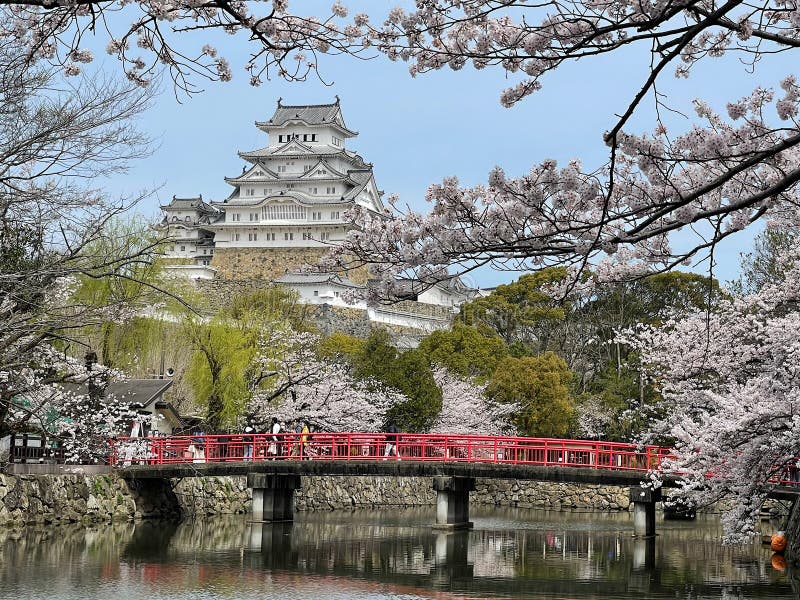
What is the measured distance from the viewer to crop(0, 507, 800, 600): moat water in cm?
1444

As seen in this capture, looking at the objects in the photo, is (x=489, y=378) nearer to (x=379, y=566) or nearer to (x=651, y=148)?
(x=379, y=566)

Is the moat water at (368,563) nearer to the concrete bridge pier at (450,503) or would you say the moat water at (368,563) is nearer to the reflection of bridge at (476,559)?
the reflection of bridge at (476,559)

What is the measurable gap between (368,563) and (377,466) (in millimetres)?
5461

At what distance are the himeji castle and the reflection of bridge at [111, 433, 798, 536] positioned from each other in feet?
101

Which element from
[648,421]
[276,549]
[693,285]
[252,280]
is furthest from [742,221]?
[252,280]

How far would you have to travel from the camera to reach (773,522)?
27141 millimetres

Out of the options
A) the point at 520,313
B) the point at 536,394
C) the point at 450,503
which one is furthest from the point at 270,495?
the point at 520,313

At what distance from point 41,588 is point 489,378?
23.7 meters

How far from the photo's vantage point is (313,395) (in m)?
31.7

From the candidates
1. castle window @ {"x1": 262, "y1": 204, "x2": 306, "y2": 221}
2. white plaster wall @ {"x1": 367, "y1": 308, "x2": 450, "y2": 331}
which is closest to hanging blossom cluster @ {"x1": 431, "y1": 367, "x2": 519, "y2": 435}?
white plaster wall @ {"x1": 367, "y1": 308, "x2": 450, "y2": 331}

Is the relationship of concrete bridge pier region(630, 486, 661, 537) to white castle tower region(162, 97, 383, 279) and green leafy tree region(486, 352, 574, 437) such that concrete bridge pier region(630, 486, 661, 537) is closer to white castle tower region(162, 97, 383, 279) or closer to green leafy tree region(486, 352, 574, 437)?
green leafy tree region(486, 352, 574, 437)

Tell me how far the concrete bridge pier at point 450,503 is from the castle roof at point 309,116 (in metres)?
39.4

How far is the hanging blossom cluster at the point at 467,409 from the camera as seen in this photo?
34.9 m

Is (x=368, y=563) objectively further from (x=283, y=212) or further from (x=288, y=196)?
(x=283, y=212)
